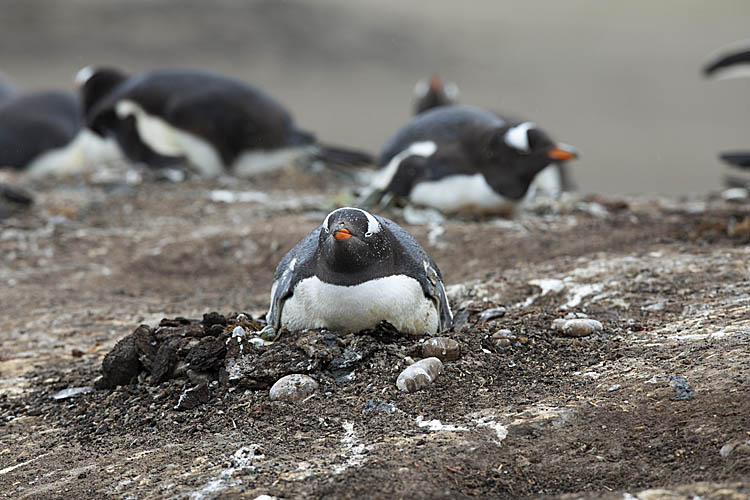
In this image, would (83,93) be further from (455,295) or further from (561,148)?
(455,295)

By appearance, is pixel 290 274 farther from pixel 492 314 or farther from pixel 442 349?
pixel 492 314

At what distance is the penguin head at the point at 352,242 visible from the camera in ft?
9.97

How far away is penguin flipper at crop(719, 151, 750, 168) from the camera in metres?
6.20

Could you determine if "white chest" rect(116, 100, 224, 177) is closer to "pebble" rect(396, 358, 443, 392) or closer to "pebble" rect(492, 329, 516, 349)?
"pebble" rect(492, 329, 516, 349)

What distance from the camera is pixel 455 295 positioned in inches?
175

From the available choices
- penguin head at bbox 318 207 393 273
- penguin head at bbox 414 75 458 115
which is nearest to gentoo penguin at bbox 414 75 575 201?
penguin head at bbox 414 75 458 115

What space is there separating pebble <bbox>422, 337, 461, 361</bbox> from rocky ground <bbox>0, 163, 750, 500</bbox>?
0.03 m

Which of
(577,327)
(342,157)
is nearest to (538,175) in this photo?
(342,157)

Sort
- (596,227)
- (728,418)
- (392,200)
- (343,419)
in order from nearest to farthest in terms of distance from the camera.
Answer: (728,418) → (343,419) → (596,227) → (392,200)

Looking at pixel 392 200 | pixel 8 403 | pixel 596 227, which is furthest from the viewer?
pixel 392 200

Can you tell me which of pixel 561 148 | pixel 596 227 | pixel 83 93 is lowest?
pixel 596 227

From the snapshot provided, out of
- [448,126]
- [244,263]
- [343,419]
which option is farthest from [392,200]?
[343,419]

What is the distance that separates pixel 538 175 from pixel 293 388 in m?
4.97

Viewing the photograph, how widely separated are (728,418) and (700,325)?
0.90 meters
